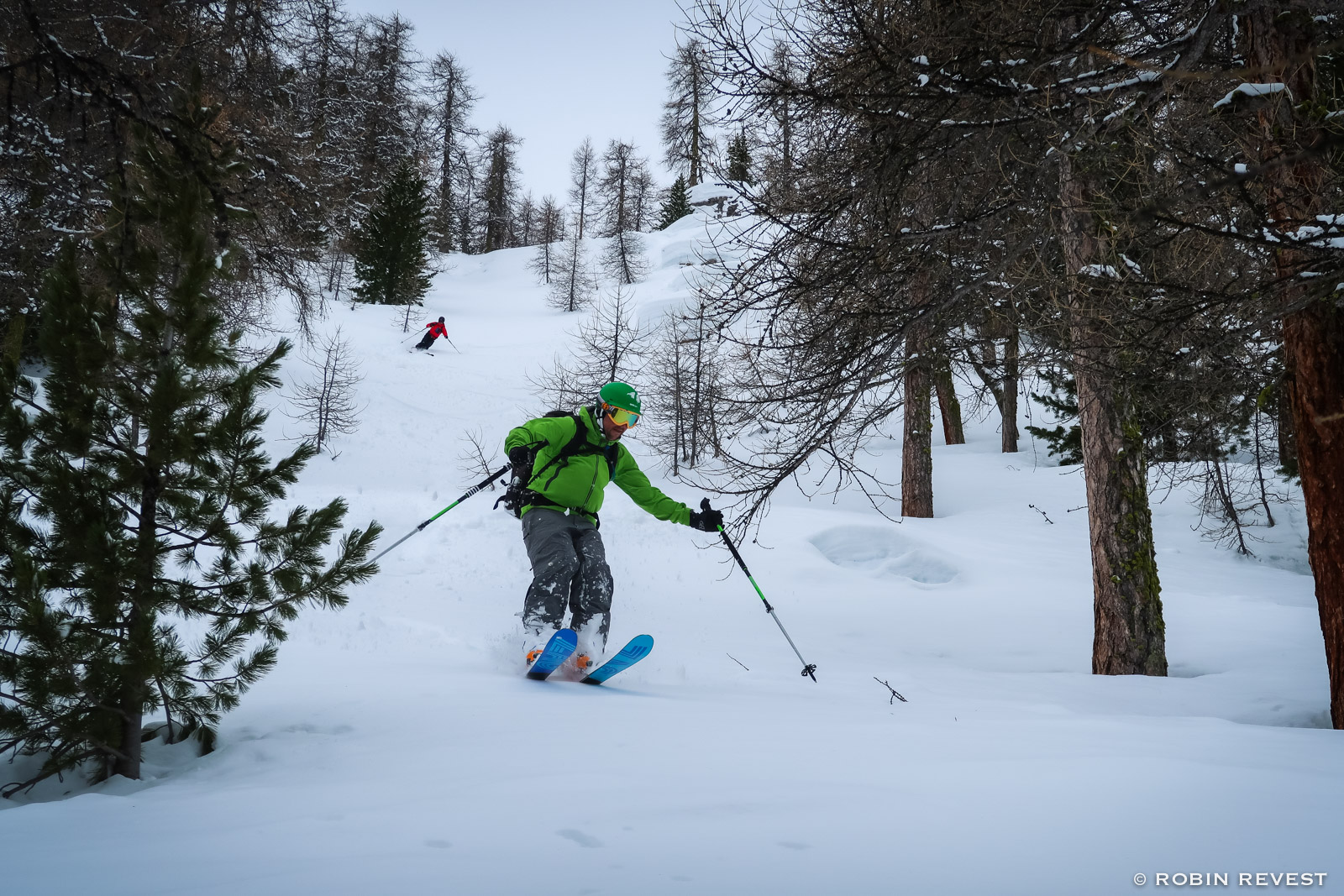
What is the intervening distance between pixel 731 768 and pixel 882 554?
8.46 metres

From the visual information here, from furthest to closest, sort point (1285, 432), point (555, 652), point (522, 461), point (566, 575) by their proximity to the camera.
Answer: point (1285, 432), point (522, 461), point (566, 575), point (555, 652)

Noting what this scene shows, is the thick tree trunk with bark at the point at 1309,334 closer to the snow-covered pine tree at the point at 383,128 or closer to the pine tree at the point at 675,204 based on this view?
the snow-covered pine tree at the point at 383,128

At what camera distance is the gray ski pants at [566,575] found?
495 cm

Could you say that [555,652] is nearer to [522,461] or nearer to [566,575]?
[566,575]

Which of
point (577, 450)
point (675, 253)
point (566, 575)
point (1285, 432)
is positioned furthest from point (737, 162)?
point (675, 253)

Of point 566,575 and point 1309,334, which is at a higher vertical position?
point 1309,334

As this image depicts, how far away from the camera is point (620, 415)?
5.34 meters

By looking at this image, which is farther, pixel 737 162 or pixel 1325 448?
pixel 737 162

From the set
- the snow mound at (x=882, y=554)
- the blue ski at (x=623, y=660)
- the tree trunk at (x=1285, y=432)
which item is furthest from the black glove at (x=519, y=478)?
the tree trunk at (x=1285, y=432)

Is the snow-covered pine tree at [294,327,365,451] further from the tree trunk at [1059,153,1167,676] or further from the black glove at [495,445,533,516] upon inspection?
the tree trunk at [1059,153,1167,676]

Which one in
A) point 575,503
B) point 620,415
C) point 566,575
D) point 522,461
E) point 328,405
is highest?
point 328,405

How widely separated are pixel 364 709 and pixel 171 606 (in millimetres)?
1022

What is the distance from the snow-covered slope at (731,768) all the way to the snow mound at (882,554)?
175 cm

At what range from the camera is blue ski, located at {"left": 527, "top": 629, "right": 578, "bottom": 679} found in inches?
176
